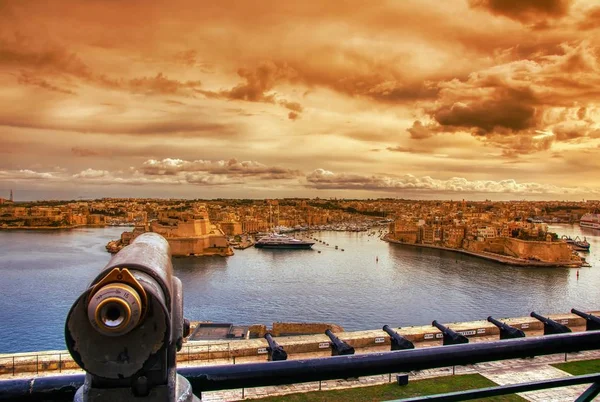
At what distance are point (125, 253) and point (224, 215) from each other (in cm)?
7855

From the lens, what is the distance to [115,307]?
2.10ft

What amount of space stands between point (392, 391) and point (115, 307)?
36.8 ft

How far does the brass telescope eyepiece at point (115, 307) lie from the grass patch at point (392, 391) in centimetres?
1051

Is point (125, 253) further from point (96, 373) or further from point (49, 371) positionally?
point (49, 371)

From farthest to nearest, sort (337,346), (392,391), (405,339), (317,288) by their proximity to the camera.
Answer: (317,288) → (405,339) → (337,346) → (392,391)

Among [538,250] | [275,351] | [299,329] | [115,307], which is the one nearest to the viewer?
[115,307]

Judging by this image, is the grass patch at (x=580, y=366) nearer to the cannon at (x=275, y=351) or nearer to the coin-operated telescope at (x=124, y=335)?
the cannon at (x=275, y=351)

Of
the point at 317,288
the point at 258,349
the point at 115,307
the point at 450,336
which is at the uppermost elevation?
the point at 115,307

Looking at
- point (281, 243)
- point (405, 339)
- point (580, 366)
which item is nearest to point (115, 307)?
point (405, 339)

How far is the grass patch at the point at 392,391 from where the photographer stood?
10.5 meters

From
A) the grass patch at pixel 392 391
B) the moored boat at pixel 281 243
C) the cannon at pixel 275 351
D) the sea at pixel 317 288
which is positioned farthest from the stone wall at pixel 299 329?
the moored boat at pixel 281 243

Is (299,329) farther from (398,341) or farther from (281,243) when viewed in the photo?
(281,243)

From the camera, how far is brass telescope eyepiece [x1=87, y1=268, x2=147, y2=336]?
24.8 inches

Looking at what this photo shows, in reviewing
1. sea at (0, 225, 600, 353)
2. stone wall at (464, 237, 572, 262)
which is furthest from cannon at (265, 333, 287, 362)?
stone wall at (464, 237, 572, 262)
